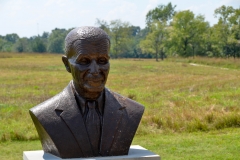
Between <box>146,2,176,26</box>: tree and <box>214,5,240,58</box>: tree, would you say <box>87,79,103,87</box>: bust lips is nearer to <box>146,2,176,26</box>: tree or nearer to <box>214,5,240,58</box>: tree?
<box>214,5,240,58</box>: tree

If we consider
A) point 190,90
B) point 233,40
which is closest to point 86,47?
point 190,90

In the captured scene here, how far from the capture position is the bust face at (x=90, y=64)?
19.5ft

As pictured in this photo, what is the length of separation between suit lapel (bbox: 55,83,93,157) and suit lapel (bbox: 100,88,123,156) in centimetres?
20

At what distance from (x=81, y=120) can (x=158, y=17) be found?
265ft

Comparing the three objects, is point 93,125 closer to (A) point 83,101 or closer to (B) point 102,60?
(A) point 83,101

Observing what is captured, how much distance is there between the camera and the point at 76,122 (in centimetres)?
607

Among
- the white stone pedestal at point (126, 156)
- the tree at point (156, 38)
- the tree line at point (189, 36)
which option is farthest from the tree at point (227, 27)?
the white stone pedestal at point (126, 156)

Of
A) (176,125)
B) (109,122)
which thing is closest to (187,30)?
(176,125)

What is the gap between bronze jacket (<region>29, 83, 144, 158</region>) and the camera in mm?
6020

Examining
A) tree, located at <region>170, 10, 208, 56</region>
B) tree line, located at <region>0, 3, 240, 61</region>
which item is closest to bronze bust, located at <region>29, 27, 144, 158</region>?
tree line, located at <region>0, 3, 240, 61</region>

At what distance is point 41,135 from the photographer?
6395 mm

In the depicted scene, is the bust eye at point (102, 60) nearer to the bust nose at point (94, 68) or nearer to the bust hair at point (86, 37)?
the bust nose at point (94, 68)

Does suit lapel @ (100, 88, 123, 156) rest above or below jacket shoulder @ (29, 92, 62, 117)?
below

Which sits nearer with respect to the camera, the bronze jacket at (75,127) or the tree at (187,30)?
the bronze jacket at (75,127)
